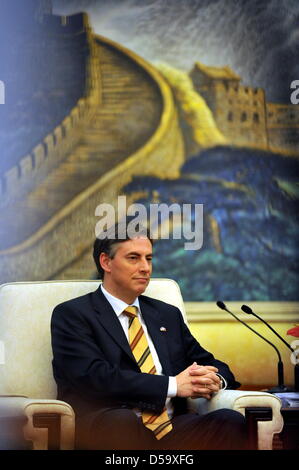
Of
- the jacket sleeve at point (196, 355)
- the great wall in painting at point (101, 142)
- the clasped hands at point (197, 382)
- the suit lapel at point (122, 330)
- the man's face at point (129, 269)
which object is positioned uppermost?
the great wall in painting at point (101, 142)

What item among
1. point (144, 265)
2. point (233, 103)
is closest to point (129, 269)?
point (144, 265)

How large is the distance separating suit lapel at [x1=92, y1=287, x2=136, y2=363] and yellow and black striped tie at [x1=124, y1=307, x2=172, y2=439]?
49 millimetres

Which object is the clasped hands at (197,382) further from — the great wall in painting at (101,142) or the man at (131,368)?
the great wall in painting at (101,142)

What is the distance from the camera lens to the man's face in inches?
113

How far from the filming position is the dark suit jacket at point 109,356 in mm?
2605

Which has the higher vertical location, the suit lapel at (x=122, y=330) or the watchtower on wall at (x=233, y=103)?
the watchtower on wall at (x=233, y=103)

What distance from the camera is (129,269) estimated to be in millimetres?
2883

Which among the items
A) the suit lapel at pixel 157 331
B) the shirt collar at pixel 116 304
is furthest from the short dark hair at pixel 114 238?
the suit lapel at pixel 157 331

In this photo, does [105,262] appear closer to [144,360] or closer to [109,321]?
[109,321]

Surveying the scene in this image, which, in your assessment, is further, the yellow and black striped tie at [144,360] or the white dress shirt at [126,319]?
the white dress shirt at [126,319]

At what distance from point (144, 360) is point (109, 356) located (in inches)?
5.7

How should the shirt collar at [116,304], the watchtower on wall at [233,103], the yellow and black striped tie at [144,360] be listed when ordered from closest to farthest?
1. the yellow and black striped tie at [144,360]
2. the shirt collar at [116,304]
3. the watchtower on wall at [233,103]

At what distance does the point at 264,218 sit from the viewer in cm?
467
